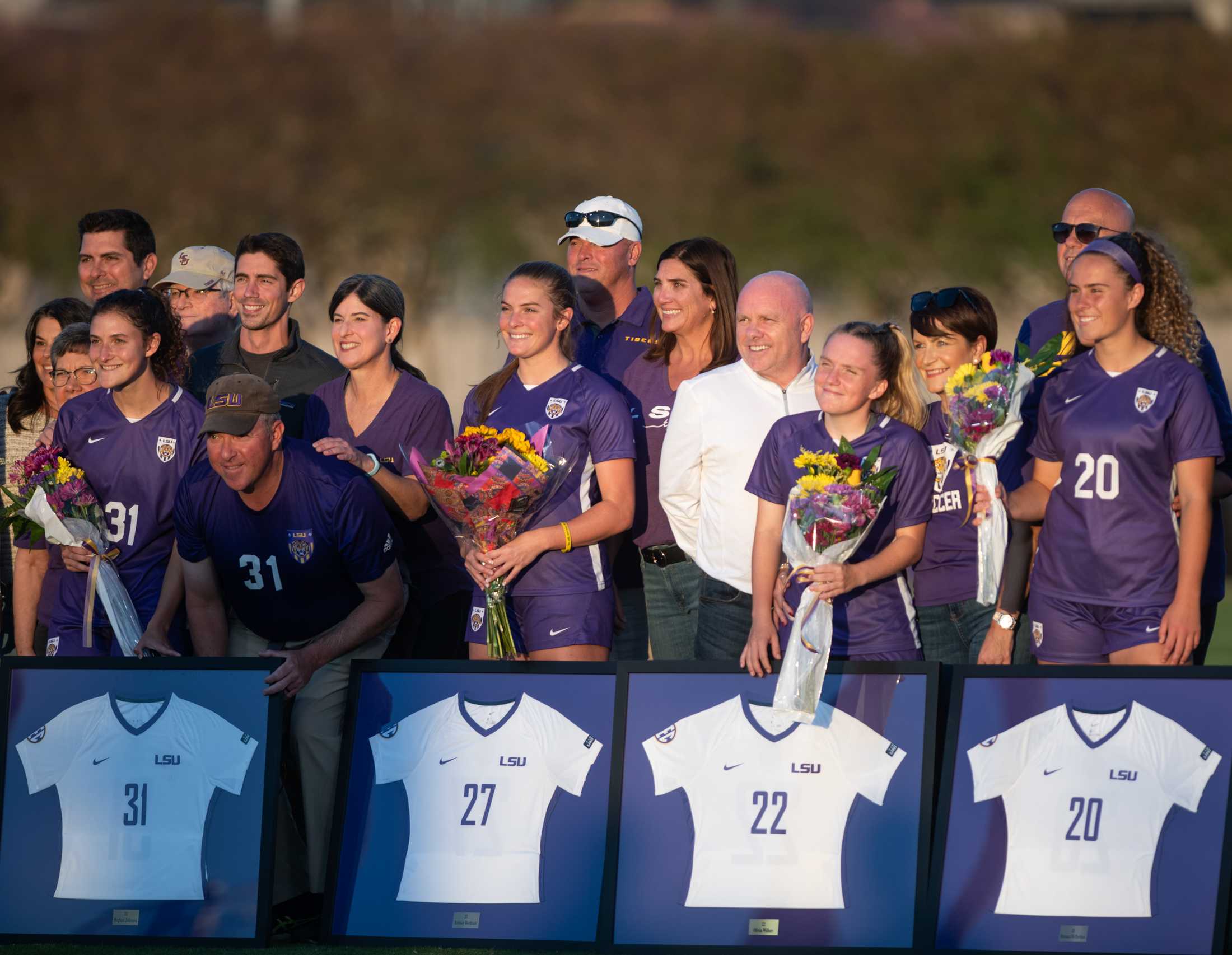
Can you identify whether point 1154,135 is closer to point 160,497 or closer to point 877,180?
point 877,180

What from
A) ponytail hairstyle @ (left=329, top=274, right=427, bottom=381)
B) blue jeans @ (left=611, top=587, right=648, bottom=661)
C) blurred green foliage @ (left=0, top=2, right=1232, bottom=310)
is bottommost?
blue jeans @ (left=611, top=587, right=648, bottom=661)

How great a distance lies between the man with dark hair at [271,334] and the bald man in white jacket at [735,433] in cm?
190

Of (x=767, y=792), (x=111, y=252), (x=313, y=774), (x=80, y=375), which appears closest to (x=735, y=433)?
(x=767, y=792)

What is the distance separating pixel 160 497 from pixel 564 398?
1594 millimetres

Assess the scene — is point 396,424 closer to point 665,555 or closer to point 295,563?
point 295,563

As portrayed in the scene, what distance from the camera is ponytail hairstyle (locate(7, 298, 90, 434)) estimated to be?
6.59m

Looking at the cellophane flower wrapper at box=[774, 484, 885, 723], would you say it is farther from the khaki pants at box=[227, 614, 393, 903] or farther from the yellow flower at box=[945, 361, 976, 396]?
the khaki pants at box=[227, 614, 393, 903]

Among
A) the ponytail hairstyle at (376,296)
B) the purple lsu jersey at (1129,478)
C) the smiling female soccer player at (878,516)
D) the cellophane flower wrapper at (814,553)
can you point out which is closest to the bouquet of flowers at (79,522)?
the ponytail hairstyle at (376,296)

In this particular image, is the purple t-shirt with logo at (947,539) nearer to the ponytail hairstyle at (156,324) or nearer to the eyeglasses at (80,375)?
the ponytail hairstyle at (156,324)

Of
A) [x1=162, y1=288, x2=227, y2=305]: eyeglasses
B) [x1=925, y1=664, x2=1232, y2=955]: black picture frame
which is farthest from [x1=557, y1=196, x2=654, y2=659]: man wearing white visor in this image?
[x1=925, y1=664, x2=1232, y2=955]: black picture frame

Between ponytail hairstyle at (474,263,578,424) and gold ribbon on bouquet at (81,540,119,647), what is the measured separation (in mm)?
1492

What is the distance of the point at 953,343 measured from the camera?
5738 millimetres

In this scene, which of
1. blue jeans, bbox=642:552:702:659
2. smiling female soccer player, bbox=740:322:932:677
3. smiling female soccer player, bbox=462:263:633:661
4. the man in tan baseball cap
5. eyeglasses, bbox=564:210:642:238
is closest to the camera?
smiling female soccer player, bbox=740:322:932:677

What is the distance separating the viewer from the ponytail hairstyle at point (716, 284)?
6203 millimetres
